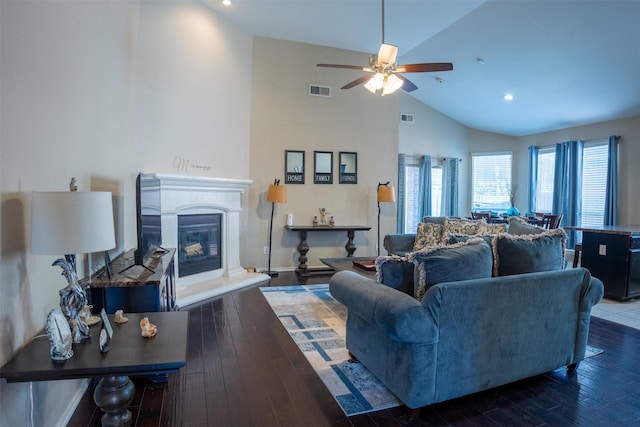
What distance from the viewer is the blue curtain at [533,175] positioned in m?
7.99

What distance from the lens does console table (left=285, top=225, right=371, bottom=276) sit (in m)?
5.83

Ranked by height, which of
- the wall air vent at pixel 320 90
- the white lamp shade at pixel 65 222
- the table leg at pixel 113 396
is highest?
the wall air vent at pixel 320 90

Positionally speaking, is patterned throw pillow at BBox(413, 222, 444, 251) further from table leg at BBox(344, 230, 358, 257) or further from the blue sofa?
the blue sofa

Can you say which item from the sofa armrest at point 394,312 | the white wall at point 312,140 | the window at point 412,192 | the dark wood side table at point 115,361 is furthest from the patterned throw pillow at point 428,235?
the dark wood side table at point 115,361

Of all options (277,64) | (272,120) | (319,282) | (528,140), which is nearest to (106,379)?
(319,282)

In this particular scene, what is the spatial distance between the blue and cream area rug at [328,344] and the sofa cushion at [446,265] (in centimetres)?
75

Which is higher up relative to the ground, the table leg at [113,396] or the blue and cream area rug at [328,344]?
the table leg at [113,396]

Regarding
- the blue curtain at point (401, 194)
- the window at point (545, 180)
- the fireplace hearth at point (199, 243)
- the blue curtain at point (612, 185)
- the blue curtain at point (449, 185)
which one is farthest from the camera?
the blue curtain at point (449, 185)

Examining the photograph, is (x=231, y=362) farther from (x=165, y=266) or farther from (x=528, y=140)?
(x=528, y=140)

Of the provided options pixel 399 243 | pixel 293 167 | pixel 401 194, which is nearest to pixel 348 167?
pixel 293 167

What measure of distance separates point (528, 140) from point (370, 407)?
8.08 m

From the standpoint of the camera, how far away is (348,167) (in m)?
6.34

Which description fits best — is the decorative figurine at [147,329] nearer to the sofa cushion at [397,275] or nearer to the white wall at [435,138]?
the sofa cushion at [397,275]

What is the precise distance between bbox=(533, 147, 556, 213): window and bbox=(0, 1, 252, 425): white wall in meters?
6.47
